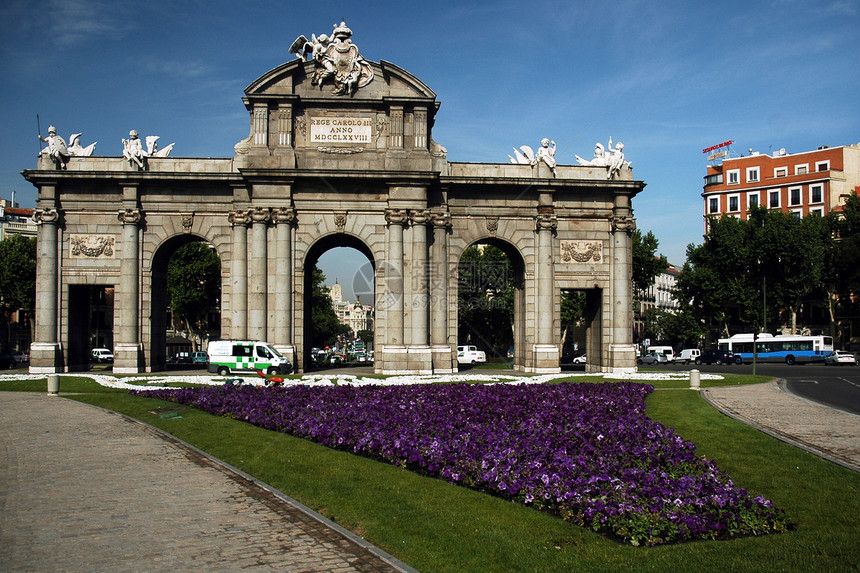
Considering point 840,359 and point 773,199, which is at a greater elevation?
point 773,199

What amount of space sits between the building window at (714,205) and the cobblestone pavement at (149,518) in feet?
341

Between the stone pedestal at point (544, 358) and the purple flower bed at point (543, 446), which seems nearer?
the purple flower bed at point (543, 446)

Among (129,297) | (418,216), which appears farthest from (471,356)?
(129,297)

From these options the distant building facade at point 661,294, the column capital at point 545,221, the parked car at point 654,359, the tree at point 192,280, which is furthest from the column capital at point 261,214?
the distant building facade at point 661,294

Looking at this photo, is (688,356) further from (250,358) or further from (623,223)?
(250,358)

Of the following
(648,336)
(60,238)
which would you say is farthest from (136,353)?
(648,336)

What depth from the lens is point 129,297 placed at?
4347cm

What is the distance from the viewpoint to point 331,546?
1060 centimetres

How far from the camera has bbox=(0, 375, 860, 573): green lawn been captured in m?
10.1

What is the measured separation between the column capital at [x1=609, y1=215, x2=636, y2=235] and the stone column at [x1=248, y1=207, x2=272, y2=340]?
2066cm

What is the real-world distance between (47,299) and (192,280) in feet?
149

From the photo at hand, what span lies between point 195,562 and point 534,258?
→ 3742 centimetres

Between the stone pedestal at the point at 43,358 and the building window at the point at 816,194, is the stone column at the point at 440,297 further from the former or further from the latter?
the building window at the point at 816,194

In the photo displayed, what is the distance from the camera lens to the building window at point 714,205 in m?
110
